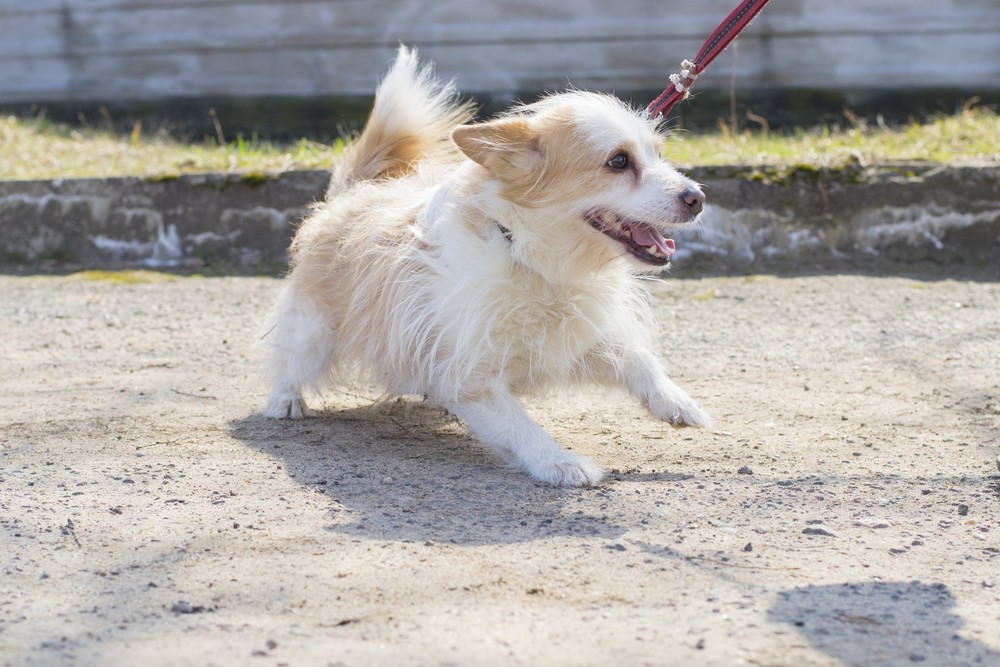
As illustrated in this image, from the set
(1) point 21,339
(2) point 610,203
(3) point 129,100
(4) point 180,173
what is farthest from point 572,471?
(3) point 129,100

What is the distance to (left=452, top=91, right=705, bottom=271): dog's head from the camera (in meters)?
3.55

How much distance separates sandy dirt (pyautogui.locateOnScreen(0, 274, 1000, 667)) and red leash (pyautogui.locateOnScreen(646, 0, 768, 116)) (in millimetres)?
1014

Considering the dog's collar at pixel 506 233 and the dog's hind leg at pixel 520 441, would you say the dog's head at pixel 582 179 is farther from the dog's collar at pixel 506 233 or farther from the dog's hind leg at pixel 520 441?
the dog's hind leg at pixel 520 441

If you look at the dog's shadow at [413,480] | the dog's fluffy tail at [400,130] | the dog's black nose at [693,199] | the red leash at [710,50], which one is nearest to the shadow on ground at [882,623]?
the dog's shadow at [413,480]

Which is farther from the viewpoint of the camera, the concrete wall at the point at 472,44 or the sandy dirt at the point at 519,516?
the concrete wall at the point at 472,44

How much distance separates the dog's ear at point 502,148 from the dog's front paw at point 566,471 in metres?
0.86

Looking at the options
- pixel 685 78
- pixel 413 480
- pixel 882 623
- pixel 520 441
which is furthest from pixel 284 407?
pixel 882 623

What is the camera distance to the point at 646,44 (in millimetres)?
8703

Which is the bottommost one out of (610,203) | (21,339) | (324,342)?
(21,339)

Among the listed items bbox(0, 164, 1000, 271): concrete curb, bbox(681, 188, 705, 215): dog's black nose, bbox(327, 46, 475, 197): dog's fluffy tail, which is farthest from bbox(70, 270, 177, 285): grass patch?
bbox(681, 188, 705, 215): dog's black nose

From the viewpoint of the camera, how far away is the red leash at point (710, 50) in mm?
3840

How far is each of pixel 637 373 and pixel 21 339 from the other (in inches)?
117

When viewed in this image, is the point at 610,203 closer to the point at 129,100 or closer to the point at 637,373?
the point at 637,373

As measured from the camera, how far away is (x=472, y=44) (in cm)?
895
